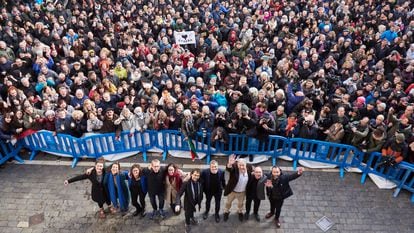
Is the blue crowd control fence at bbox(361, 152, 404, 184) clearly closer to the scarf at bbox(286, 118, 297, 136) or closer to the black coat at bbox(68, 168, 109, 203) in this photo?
the scarf at bbox(286, 118, 297, 136)

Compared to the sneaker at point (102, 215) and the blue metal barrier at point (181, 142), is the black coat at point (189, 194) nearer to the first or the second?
the sneaker at point (102, 215)

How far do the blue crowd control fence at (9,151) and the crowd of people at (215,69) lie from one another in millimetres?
370

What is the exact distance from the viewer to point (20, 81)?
9969mm

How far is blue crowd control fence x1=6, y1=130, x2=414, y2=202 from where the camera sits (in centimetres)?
821

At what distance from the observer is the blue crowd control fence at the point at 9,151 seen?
8.42 meters

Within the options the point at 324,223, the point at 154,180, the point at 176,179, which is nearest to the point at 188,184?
the point at 176,179

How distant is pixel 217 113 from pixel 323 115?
2713 millimetres

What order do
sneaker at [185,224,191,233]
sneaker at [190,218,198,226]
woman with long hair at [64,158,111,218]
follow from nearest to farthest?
woman with long hair at [64,158,111,218] < sneaker at [185,224,191,233] < sneaker at [190,218,198,226]

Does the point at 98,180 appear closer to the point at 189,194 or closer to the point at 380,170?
the point at 189,194

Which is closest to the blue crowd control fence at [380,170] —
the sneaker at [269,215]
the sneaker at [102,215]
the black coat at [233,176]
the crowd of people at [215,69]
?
the crowd of people at [215,69]

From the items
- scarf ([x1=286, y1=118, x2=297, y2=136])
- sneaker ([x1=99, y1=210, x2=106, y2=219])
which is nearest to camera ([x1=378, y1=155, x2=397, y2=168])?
scarf ([x1=286, y1=118, x2=297, y2=136])

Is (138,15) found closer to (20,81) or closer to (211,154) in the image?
(20,81)

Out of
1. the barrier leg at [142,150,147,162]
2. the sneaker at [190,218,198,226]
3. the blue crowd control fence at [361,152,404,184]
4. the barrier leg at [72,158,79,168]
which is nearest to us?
the sneaker at [190,218,198,226]

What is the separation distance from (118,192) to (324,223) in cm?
445
